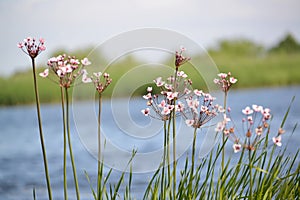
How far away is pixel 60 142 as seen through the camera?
680 centimetres

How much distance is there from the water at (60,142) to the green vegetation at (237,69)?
0.69 feet

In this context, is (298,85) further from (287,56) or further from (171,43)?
(171,43)

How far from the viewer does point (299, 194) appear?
1.71 metres

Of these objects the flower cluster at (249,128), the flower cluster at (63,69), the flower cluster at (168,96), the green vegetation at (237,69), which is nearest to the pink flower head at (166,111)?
the flower cluster at (168,96)

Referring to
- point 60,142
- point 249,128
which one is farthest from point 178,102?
point 60,142

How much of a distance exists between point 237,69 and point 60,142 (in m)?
3.40

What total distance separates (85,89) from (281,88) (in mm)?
7376

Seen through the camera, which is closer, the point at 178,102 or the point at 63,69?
the point at 63,69

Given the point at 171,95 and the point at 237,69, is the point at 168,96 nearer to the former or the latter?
the point at 171,95

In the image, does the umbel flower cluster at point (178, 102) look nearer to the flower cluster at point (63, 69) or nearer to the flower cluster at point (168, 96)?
the flower cluster at point (168, 96)

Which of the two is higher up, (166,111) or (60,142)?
(166,111)

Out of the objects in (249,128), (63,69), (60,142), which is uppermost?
(63,69)

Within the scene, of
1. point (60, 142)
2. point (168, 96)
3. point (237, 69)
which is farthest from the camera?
point (237, 69)

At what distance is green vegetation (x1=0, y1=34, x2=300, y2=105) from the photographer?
7.87 m
